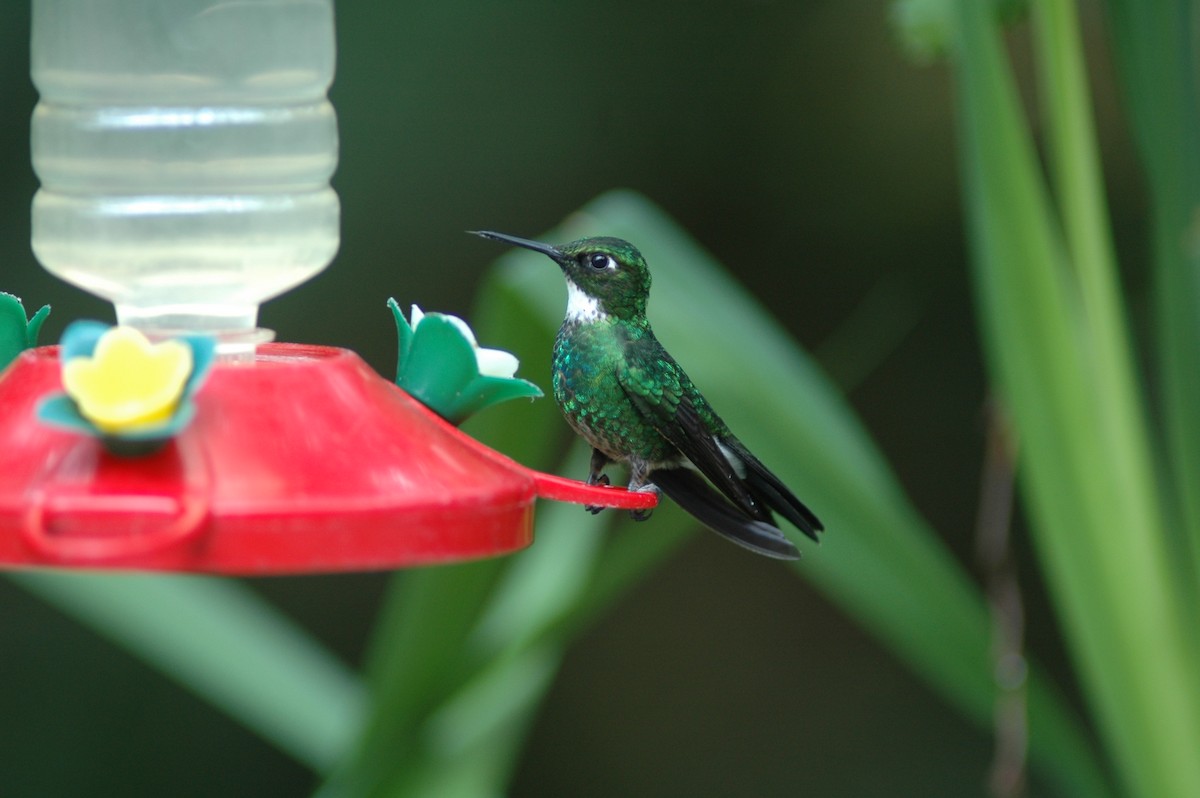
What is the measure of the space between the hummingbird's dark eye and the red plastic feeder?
0.30m

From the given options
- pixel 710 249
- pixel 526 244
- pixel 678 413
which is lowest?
pixel 710 249

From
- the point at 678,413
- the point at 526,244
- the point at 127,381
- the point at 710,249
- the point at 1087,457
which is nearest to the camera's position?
the point at 127,381

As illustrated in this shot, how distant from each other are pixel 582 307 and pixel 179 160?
0.44 metres

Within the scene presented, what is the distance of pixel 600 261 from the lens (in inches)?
58.7

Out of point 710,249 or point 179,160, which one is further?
point 710,249

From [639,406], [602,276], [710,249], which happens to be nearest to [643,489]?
[639,406]

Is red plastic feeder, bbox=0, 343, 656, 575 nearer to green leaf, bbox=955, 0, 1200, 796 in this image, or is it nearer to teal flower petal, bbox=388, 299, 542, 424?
teal flower petal, bbox=388, 299, 542, 424

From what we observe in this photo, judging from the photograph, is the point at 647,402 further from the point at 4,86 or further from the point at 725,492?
the point at 4,86

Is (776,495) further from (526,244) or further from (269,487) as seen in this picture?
(269,487)

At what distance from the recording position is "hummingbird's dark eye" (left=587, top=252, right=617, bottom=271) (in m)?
1.49

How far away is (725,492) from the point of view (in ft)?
4.45

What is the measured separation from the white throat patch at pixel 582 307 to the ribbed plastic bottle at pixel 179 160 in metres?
0.28

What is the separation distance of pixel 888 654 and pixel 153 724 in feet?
7.91

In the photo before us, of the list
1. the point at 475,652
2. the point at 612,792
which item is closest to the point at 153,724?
the point at 612,792
